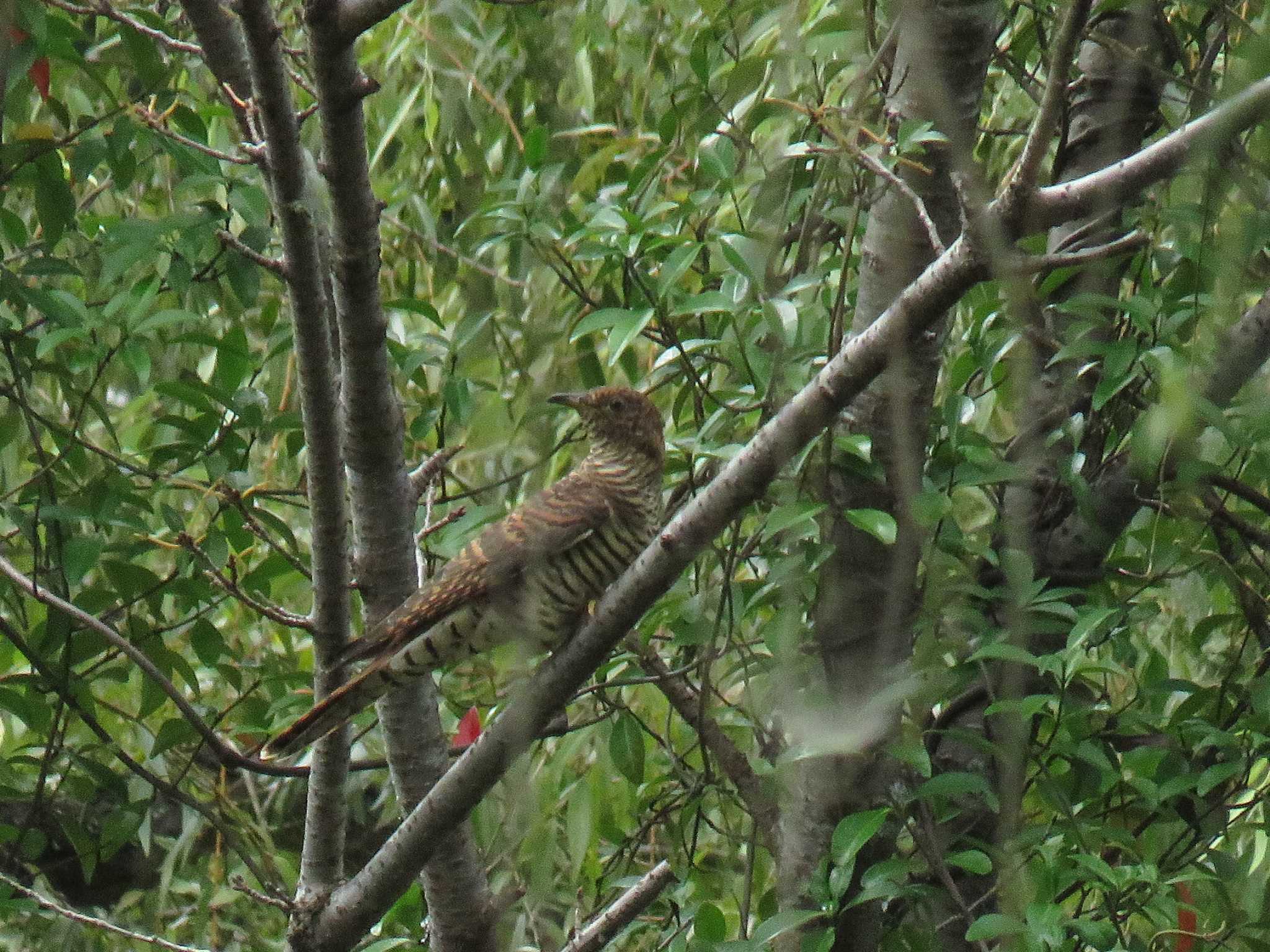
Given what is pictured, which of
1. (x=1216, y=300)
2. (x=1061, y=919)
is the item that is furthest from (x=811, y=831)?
(x=1216, y=300)

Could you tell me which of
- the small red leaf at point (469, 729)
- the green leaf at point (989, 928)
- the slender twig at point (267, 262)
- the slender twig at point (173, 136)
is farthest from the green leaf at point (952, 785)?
the slender twig at point (173, 136)

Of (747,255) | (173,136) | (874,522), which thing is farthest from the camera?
(173,136)

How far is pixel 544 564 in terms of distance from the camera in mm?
2631

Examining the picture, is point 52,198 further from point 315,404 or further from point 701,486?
point 701,486

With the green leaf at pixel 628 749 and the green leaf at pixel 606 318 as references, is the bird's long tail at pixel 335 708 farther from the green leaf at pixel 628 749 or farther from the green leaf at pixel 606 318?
the green leaf at pixel 606 318

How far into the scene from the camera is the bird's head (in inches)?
115

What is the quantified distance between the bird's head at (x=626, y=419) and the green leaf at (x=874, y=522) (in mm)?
770

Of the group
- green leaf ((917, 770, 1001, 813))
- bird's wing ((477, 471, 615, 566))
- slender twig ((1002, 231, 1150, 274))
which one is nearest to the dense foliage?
green leaf ((917, 770, 1001, 813))

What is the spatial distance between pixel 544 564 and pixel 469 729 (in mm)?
461

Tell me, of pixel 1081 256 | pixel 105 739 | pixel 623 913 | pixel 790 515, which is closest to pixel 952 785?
pixel 790 515

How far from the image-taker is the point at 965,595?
241cm

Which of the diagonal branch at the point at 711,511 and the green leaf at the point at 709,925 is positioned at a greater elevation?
the diagonal branch at the point at 711,511

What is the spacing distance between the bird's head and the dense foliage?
0.05 meters

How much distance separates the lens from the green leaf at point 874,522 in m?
2.09
